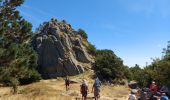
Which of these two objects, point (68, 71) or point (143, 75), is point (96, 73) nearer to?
point (68, 71)

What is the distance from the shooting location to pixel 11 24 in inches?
1497

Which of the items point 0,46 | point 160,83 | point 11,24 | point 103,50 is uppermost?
point 103,50

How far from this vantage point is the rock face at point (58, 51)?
254ft

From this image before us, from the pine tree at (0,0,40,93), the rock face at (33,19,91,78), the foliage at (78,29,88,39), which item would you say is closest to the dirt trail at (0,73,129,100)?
the pine tree at (0,0,40,93)

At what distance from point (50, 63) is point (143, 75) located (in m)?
25.1

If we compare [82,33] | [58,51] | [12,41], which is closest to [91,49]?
[82,33]

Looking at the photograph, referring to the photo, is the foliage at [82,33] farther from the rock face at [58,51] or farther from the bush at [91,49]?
the rock face at [58,51]

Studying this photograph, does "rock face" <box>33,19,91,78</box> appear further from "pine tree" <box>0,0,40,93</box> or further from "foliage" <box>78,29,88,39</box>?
"pine tree" <box>0,0,40,93</box>

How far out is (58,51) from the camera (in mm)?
79125

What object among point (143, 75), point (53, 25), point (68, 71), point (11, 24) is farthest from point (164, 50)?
point (53, 25)

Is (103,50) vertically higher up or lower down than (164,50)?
higher up

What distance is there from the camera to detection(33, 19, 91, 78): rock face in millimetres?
77312

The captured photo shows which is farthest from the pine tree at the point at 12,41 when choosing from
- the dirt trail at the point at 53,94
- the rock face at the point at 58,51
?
the rock face at the point at 58,51

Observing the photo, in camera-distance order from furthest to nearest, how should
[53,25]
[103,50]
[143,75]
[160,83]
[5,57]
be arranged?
[103,50] < [53,25] < [143,75] < [160,83] < [5,57]
